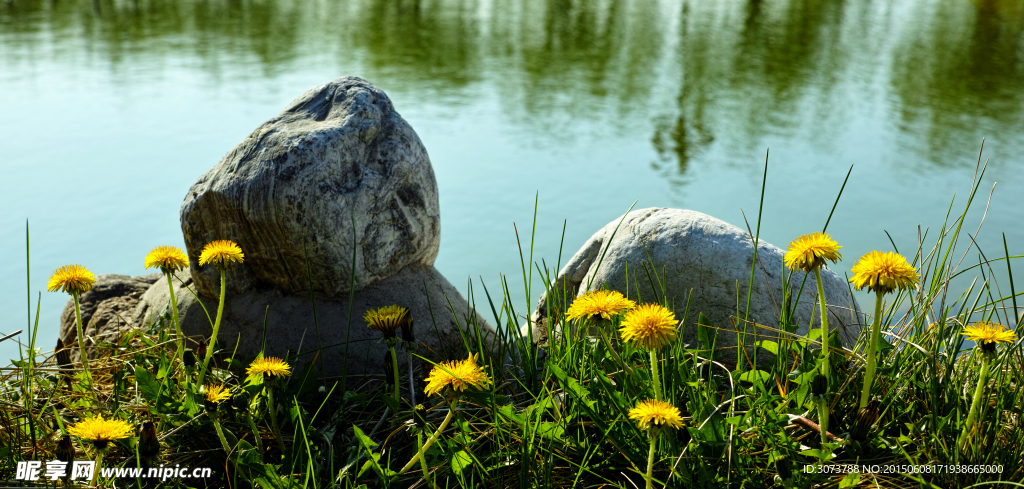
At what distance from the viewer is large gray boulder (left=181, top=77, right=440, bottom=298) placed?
2816mm

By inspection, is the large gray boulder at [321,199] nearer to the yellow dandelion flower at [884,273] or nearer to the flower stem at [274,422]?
the flower stem at [274,422]

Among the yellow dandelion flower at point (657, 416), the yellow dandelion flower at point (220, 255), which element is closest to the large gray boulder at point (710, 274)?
the yellow dandelion flower at point (657, 416)

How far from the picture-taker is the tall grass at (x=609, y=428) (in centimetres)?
180

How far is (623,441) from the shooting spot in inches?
74.3

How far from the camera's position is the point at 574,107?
9.66 metres

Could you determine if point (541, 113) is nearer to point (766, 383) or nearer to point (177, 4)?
point (766, 383)

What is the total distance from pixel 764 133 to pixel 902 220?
2738 mm

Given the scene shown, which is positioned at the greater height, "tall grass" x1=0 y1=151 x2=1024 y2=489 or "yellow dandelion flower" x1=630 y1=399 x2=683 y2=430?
"yellow dandelion flower" x1=630 y1=399 x2=683 y2=430

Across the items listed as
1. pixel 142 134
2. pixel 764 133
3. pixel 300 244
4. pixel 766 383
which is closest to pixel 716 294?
pixel 766 383

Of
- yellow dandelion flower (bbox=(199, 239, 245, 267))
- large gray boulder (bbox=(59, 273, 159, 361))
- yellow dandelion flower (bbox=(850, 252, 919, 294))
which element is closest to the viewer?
yellow dandelion flower (bbox=(850, 252, 919, 294))

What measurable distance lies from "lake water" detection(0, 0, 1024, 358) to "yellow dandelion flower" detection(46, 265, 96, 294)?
2.68 metres

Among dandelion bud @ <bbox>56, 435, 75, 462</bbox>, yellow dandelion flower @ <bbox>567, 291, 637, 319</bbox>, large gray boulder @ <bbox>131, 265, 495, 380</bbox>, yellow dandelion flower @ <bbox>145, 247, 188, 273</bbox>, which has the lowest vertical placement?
large gray boulder @ <bbox>131, 265, 495, 380</bbox>

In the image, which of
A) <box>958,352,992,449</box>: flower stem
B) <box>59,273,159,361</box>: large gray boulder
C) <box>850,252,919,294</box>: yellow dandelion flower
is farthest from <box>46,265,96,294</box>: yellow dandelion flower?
<box>958,352,992,449</box>: flower stem

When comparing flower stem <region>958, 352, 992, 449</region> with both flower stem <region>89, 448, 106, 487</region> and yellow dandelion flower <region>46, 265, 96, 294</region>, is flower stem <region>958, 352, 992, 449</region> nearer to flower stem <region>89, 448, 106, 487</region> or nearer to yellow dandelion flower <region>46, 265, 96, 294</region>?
flower stem <region>89, 448, 106, 487</region>
